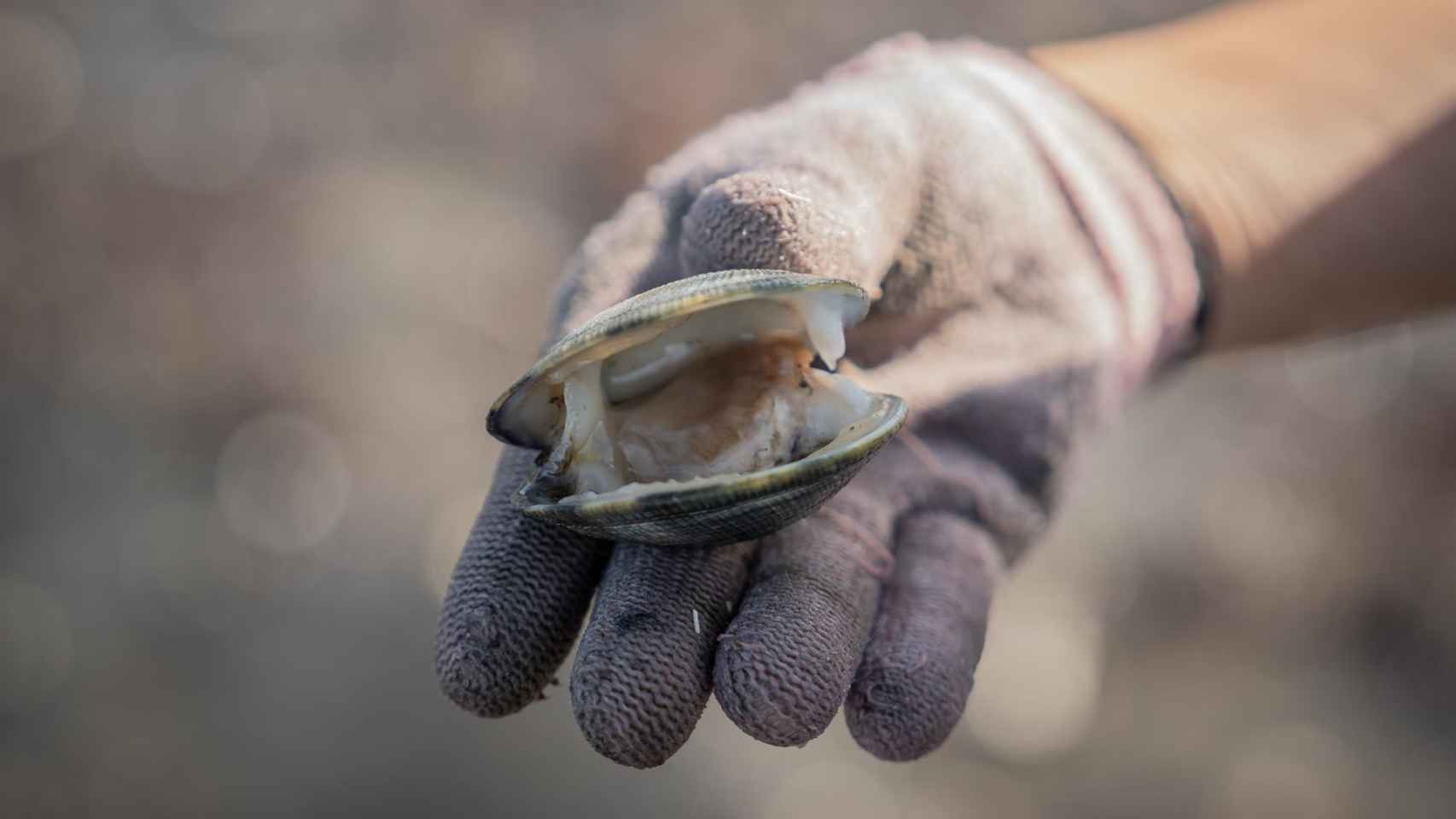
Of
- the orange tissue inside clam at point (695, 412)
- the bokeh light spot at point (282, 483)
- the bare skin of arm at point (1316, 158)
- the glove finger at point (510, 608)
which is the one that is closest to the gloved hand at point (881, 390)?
the glove finger at point (510, 608)

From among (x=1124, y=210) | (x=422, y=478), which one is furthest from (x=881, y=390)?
→ (x=422, y=478)

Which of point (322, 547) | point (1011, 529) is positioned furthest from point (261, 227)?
point (1011, 529)

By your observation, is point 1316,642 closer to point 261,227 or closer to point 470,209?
point 470,209

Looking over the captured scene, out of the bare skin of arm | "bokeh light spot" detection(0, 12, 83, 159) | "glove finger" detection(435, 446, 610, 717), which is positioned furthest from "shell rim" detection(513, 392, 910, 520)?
"bokeh light spot" detection(0, 12, 83, 159)

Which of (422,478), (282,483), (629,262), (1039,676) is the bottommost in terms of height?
(1039,676)

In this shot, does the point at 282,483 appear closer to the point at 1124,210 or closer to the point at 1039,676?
the point at 1039,676

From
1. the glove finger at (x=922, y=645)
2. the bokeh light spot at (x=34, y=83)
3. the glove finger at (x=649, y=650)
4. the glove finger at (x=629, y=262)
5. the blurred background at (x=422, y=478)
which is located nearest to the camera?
the glove finger at (x=649, y=650)

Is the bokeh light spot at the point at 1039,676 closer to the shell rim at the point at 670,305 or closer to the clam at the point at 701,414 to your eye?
the clam at the point at 701,414
